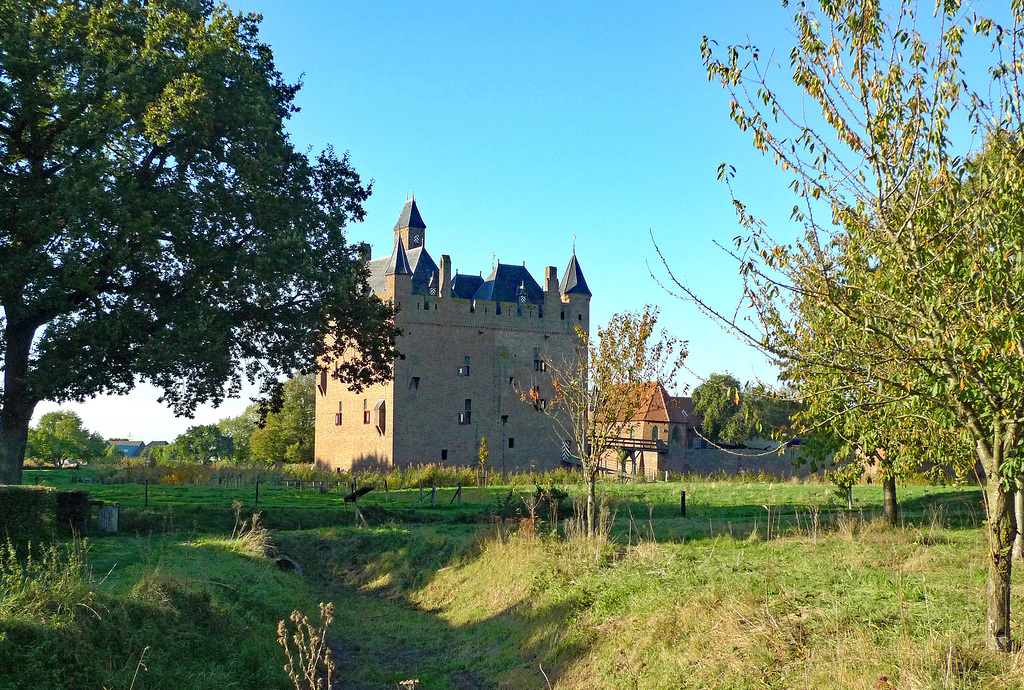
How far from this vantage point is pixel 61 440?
66500mm

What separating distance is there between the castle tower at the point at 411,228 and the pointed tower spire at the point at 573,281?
9585mm

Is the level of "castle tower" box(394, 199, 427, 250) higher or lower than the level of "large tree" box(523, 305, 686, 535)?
higher

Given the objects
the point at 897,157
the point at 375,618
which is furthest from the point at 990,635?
the point at 375,618

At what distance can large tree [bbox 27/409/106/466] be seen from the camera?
216 ft

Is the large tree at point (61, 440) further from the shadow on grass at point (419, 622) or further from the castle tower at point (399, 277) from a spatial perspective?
the shadow on grass at point (419, 622)

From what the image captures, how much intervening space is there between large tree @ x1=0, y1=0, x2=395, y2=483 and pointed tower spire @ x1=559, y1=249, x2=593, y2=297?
1448 inches

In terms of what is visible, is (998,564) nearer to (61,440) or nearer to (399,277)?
(399,277)

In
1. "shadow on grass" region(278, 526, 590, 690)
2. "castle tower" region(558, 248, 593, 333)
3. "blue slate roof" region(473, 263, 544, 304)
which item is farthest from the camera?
"castle tower" region(558, 248, 593, 333)

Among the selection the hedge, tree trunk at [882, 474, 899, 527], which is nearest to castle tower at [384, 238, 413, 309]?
the hedge

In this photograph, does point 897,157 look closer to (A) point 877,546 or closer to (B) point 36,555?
(A) point 877,546

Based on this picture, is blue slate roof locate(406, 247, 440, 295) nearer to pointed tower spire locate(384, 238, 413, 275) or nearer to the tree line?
pointed tower spire locate(384, 238, 413, 275)

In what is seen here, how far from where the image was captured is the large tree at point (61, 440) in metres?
65.8

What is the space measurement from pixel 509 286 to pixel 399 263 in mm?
8095

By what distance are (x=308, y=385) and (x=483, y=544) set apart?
55.0 meters
